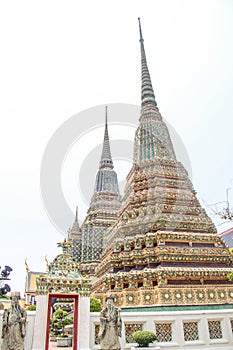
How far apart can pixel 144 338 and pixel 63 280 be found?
2883mm

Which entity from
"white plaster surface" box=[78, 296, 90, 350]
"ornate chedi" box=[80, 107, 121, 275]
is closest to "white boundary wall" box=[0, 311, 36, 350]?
"white plaster surface" box=[78, 296, 90, 350]

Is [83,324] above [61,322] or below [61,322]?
below

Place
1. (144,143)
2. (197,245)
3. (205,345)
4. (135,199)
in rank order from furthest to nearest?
(144,143), (135,199), (197,245), (205,345)

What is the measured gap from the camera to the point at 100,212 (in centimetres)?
3653

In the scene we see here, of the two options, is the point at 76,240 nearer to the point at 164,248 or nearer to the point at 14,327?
the point at 164,248

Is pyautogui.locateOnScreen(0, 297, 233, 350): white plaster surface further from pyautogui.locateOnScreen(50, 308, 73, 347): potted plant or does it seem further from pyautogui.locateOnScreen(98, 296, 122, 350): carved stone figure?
pyautogui.locateOnScreen(50, 308, 73, 347): potted plant

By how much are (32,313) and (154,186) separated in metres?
14.4

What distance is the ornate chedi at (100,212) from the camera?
3272cm

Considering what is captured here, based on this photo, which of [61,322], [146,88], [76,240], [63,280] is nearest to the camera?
[63,280]

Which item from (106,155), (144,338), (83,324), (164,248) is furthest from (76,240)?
(144,338)

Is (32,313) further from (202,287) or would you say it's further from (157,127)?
(157,127)

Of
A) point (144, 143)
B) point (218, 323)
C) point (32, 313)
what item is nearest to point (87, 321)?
point (32, 313)

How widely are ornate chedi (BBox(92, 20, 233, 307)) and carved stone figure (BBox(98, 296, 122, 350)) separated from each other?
7971 mm

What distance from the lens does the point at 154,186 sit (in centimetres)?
2153
